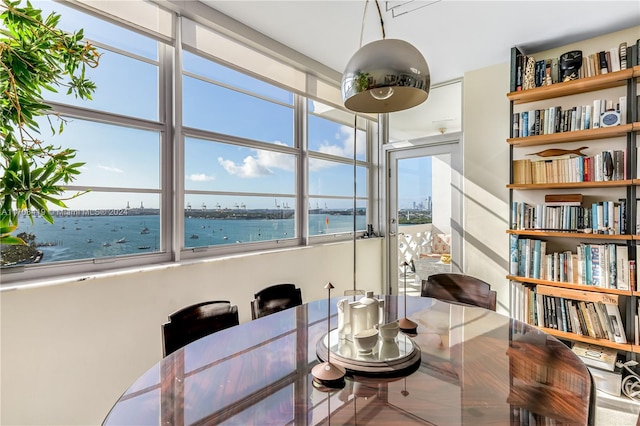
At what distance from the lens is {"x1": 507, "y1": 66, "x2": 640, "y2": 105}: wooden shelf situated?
102 inches

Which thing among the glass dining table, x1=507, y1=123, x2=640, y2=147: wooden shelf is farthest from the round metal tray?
x1=507, y1=123, x2=640, y2=147: wooden shelf

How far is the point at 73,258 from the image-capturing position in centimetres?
199

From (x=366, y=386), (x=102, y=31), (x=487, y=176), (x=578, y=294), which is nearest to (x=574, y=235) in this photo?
(x=578, y=294)

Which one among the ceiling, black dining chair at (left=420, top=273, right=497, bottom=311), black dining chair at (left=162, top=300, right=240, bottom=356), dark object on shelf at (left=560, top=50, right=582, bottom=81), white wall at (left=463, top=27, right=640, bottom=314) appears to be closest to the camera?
black dining chair at (left=162, top=300, right=240, bottom=356)

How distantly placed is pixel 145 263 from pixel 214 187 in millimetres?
806

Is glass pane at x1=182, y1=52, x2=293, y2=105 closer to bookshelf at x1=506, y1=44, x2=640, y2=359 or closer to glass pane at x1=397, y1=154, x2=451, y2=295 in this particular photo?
glass pane at x1=397, y1=154, x2=451, y2=295

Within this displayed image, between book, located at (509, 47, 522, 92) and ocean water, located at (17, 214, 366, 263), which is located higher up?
book, located at (509, 47, 522, 92)

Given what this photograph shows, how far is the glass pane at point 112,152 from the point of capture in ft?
6.55

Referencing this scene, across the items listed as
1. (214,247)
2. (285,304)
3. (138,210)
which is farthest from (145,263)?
(285,304)

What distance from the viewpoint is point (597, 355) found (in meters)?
2.70

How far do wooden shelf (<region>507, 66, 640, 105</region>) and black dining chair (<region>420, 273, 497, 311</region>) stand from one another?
74.9 inches

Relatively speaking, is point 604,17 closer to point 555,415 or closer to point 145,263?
point 555,415

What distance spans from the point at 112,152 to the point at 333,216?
244 cm

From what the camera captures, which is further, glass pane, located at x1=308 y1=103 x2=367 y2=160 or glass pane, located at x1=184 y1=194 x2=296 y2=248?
glass pane, located at x1=308 y1=103 x2=367 y2=160
